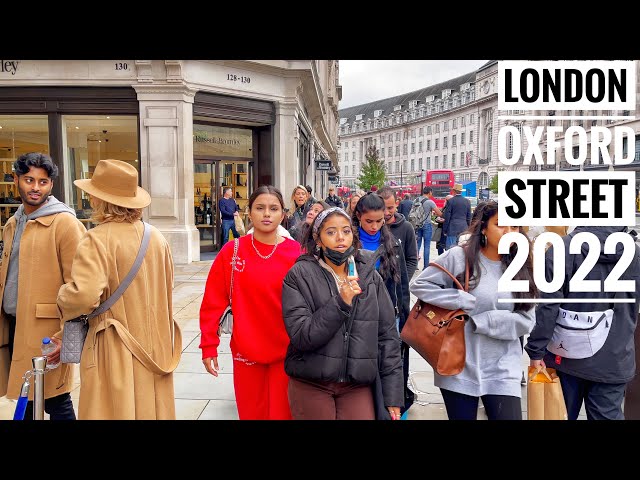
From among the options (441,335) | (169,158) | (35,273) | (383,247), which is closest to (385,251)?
(383,247)

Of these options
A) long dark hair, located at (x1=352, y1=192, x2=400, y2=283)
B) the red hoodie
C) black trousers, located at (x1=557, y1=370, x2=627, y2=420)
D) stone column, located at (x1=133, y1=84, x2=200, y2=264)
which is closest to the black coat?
the red hoodie

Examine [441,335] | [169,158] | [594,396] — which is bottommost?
[594,396]

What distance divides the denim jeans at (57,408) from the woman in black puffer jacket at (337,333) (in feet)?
5.24

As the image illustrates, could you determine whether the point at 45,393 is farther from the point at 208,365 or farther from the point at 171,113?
the point at 171,113

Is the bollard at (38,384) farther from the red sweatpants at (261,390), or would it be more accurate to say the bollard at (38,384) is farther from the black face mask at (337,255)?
the black face mask at (337,255)

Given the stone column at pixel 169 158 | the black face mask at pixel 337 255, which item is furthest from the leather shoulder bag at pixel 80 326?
the stone column at pixel 169 158

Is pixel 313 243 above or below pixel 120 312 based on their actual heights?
above

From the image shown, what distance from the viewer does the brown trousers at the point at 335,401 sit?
8.96 ft

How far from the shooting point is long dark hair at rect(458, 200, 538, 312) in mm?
3062

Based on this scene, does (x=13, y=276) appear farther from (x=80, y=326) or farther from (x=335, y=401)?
(x=335, y=401)

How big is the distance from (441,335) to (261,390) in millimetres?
1053

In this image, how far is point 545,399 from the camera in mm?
3115
